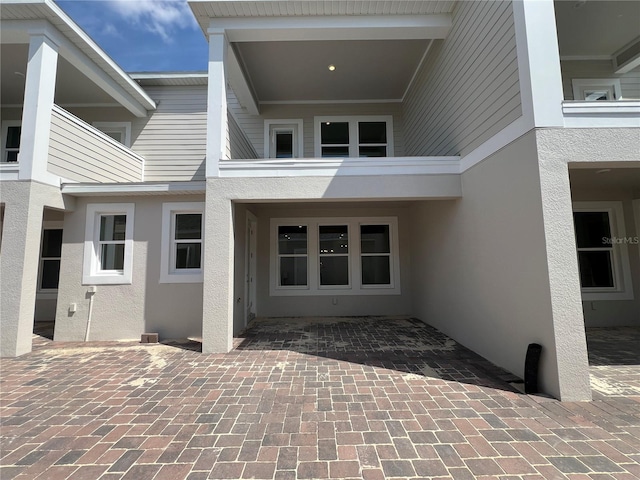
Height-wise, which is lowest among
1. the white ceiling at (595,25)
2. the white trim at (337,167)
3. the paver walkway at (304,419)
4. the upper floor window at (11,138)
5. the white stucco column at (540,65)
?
the paver walkway at (304,419)

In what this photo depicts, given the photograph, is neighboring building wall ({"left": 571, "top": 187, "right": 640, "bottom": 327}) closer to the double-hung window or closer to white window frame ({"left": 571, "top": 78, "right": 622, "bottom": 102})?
white window frame ({"left": 571, "top": 78, "right": 622, "bottom": 102})

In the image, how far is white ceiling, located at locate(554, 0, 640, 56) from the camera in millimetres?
4984

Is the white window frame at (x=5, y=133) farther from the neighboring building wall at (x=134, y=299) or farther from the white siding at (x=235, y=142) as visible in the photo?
the white siding at (x=235, y=142)

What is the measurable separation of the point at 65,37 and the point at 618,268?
1278cm

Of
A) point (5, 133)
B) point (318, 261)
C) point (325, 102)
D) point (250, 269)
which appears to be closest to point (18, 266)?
point (250, 269)

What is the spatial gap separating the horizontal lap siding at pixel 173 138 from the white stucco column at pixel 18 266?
3.34 meters

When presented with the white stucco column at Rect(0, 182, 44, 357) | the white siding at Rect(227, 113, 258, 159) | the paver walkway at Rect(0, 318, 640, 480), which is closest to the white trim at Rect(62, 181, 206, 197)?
the white stucco column at Rect(0, 182, 44, 357)

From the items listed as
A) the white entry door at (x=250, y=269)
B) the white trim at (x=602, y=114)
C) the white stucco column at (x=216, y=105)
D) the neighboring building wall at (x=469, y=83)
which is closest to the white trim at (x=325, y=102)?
the neighboring building wall at (x=469, y=83)

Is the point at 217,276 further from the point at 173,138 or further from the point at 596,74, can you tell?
the point at 596,74

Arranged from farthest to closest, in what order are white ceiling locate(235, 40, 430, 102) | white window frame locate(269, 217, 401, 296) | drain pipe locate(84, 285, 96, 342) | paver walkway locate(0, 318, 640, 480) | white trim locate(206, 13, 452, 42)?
white window frame locate(269, 217, 401, 296)
white ceiling locate(235, 40, 430, 102)
drain pipe locate(84, 285, 96, 342)
white trim locate(206, 13, 452, 42)
paver walkway locate(0, 318, 640, 480)

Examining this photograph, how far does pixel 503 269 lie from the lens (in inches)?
156

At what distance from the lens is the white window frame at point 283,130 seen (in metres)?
8.12

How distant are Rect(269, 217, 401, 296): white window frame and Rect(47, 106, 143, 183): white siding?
405 centimetres

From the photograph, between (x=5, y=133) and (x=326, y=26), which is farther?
(x=5, y=133)
